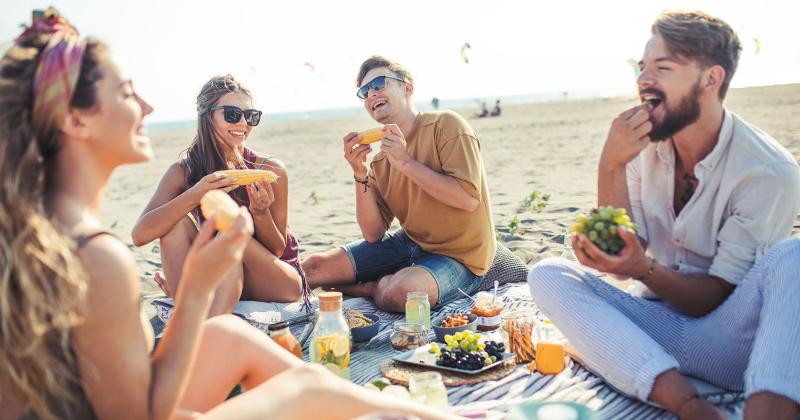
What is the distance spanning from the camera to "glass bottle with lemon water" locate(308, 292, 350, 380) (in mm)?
3674

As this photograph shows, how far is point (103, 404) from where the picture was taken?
2.15 meters

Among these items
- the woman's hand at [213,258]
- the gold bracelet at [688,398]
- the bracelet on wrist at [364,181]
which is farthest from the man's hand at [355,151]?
the woman's hand at [213,258]

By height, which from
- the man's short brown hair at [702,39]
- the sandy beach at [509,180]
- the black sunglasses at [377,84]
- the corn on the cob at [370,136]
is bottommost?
the sandy beach at [509,180]

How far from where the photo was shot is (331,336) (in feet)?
12.3

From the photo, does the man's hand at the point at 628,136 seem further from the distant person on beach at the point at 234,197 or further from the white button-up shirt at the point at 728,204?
the distant person on beach at the point at 234,197

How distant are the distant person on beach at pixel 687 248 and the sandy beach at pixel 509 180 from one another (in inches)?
105

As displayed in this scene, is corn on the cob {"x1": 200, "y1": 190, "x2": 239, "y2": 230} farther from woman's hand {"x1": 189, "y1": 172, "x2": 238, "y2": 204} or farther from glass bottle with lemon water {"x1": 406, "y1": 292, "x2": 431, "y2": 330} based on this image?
glass bottle with lemon water {"x1": 406, "y1": 292, "x2": 431, "y2": 330}

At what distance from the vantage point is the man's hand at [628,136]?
3.88m

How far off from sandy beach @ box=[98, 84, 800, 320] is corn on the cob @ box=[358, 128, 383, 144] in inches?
89.9

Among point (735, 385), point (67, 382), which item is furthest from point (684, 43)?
point (67, 382)

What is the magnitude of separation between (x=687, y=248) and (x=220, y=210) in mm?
2621

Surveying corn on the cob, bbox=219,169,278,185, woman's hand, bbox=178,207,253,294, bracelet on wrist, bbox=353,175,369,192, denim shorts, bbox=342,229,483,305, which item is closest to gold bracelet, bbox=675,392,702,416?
woman's hand, bbox=178,207,253,294

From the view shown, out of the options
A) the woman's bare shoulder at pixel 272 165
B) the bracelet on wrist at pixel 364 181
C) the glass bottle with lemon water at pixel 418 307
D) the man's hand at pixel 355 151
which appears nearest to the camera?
the glass bottle with lemon water at pixel 418 307

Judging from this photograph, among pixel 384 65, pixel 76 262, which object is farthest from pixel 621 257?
pixel 384 65
